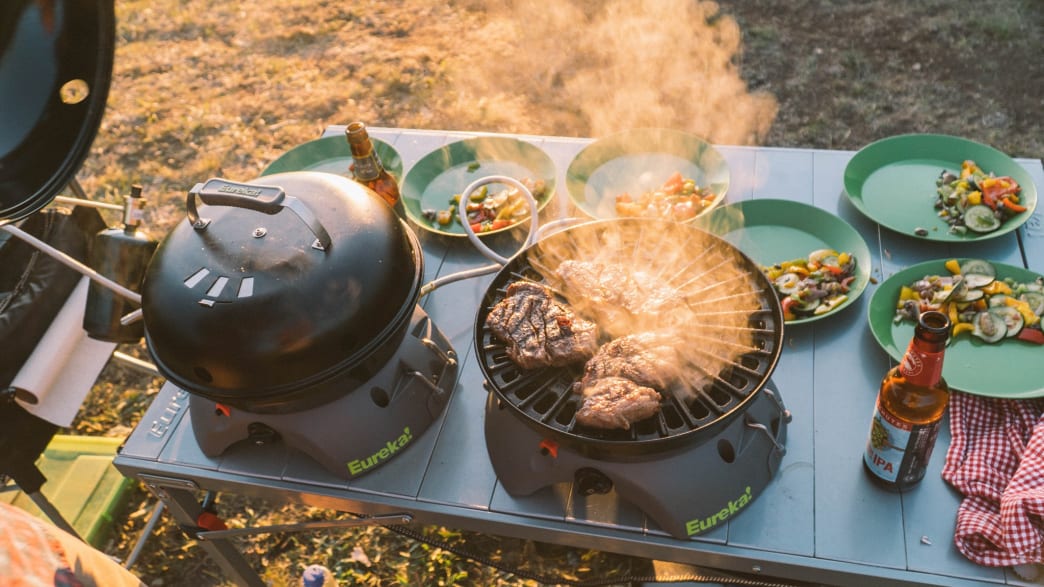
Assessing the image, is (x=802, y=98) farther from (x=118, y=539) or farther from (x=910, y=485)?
(x=118, y=539)

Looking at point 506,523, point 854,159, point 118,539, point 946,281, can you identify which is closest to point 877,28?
point 854,159

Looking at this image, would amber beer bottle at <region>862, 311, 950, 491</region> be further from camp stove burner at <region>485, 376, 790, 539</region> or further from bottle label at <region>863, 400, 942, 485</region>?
camp stove burner at <region>485, 376, 790, 539</region>

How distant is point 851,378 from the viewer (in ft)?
8.14

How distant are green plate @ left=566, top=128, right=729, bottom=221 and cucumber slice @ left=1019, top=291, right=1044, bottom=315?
1.24 meters

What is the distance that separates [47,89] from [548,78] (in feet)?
19.3

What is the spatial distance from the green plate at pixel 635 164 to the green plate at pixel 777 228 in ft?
0.86

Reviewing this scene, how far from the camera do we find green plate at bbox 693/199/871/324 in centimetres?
292

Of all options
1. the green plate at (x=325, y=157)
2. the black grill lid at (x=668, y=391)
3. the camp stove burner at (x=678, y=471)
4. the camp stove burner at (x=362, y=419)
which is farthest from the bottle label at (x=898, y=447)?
the green plate at (x=325, y=157)

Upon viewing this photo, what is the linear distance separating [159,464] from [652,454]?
1.82m

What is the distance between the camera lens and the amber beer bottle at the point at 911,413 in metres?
1.78

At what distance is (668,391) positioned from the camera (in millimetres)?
2018

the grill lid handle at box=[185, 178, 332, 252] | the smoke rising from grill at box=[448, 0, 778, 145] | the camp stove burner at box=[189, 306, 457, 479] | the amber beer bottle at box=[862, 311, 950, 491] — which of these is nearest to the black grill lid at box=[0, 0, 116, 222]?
the grill lid handle at box=[185, 178, 332, 252]

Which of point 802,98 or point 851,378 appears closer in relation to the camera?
point 851,378

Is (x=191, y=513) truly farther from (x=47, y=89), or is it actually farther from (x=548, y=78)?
(x=548, y=78)
